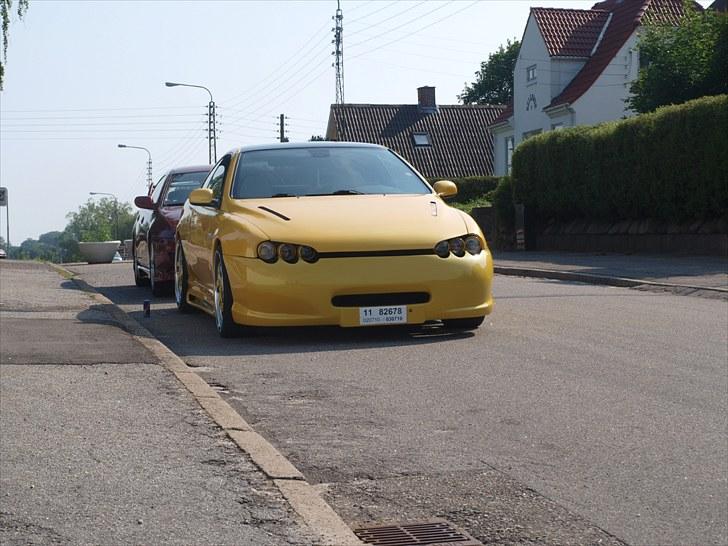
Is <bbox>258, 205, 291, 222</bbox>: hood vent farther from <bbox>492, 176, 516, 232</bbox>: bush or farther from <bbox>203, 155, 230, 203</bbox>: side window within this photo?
<bbox>492, 176, 516, 232</bbox>: bush

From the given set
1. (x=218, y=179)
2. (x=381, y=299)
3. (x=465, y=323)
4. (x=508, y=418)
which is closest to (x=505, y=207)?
(x=218, y=179)

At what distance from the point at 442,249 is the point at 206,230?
2538 millimetres

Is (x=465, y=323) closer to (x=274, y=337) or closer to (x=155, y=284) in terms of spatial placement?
(x=274, y=337)

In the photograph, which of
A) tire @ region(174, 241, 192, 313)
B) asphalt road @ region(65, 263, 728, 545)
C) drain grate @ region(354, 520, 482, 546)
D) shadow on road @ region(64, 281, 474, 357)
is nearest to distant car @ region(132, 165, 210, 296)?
tire @ region(174, 241, 192, 313)

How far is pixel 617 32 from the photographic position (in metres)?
50.0

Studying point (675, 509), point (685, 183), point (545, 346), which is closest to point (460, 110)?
point (685, 183)

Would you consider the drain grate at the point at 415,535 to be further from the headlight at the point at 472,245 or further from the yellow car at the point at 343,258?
the headlight at the point at 472,245

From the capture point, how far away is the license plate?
10.1 m

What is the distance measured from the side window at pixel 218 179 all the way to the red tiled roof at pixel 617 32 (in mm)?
36577

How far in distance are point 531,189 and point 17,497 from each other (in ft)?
89.9

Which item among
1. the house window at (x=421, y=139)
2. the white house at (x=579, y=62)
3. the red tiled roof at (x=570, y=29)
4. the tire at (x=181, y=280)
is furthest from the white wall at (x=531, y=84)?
the tire at (x=181, y=280)

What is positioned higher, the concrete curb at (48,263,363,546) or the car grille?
the car grille

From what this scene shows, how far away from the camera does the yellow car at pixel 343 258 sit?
9.95m

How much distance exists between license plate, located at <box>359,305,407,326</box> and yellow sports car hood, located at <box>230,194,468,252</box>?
488mm
